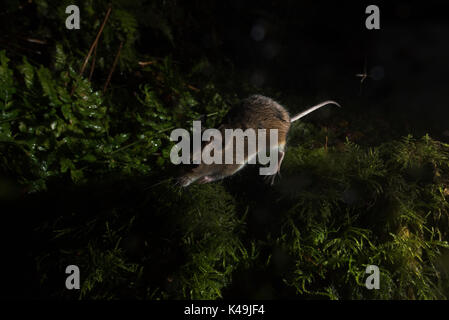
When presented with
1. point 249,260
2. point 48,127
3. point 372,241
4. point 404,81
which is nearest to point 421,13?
point 404,81

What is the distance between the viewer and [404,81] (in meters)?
2.89

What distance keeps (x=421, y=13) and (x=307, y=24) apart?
1.22 meters

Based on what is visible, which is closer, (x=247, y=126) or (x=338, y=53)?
(x=247, y=126)

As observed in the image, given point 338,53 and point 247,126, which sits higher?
point 338,53

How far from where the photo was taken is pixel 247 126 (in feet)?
6.51

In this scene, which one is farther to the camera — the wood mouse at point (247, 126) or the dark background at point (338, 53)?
the dark background at point (338, 53)

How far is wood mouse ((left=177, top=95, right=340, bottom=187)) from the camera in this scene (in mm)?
1769

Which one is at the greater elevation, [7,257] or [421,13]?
[421,13]

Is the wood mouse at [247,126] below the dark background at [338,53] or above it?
below

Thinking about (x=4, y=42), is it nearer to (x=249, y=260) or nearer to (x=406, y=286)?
(x=249, y=260)

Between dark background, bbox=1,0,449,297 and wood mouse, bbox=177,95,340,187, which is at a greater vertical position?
dark background, bbox=1,0,449,297

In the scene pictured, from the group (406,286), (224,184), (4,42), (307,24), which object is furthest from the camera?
(307,24)

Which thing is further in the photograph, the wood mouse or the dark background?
the dark background

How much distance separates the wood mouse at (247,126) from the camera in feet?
5.80
